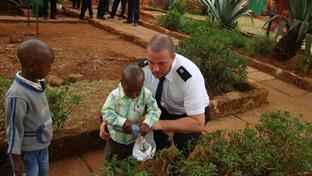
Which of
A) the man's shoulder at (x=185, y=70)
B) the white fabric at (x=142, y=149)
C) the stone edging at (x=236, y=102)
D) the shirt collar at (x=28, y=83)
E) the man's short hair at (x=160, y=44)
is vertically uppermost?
the man's short hair at (x=160, y=44)

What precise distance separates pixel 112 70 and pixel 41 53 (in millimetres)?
3260

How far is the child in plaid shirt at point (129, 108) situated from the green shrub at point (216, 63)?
7.36 ft

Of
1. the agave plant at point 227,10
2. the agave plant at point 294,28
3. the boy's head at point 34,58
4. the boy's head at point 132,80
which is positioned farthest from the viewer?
the agave plant at point 227,10

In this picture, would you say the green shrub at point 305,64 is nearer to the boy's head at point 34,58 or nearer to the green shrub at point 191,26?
the green shrub at point 191,26

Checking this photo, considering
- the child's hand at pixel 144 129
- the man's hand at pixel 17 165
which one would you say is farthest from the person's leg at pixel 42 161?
the child's hand at pixel 144 129

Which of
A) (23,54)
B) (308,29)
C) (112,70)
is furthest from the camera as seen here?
(308,29)

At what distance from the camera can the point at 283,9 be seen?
8.20 metres

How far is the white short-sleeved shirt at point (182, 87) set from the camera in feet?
8.07

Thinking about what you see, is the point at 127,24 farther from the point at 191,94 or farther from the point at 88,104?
the point at 191,94

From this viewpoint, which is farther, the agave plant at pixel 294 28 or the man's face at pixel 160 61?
the agave plant at pixel 294 28

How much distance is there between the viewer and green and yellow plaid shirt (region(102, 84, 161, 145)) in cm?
228

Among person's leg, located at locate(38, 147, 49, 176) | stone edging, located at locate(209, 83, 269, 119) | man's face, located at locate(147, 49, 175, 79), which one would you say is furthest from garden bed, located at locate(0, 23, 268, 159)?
man's face, located at locate(147, 49, 175, 79)

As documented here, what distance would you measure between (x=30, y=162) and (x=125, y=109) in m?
0.67

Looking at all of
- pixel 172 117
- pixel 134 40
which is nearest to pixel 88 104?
pixel 172 117
